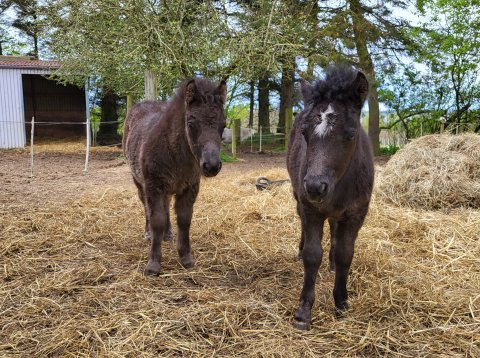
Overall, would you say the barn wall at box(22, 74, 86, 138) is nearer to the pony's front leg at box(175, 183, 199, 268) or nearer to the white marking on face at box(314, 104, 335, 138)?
the pony's front leg at box(175, 183, 199, 268)

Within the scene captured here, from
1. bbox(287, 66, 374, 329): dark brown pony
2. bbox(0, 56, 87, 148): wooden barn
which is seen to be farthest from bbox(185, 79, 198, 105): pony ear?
bbox(0, 56, 87, 148): wooden barn

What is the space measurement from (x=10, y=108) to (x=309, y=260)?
18764 mm

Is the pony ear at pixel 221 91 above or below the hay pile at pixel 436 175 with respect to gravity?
above

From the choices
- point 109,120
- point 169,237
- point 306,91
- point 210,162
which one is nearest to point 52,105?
point 109,120

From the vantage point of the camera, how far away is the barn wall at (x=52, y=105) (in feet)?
72.6

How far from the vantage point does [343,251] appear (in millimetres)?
3244

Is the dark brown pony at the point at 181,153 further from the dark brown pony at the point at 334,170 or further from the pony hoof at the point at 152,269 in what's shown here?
the dark brown pony at the point at 334,170

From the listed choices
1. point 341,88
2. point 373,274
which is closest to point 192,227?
point 373,274

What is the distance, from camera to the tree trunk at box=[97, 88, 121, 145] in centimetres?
2086

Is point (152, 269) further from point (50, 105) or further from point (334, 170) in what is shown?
point (50, 105)

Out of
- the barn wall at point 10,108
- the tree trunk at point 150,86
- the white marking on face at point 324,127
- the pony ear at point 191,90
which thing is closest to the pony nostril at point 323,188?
the white marking on face at point 324,127

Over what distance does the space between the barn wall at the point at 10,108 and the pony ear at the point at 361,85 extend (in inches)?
713

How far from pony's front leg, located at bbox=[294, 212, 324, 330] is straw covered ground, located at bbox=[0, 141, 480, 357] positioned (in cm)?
12

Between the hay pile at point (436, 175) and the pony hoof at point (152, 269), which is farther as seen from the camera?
the hay pile at point (436, 175)
